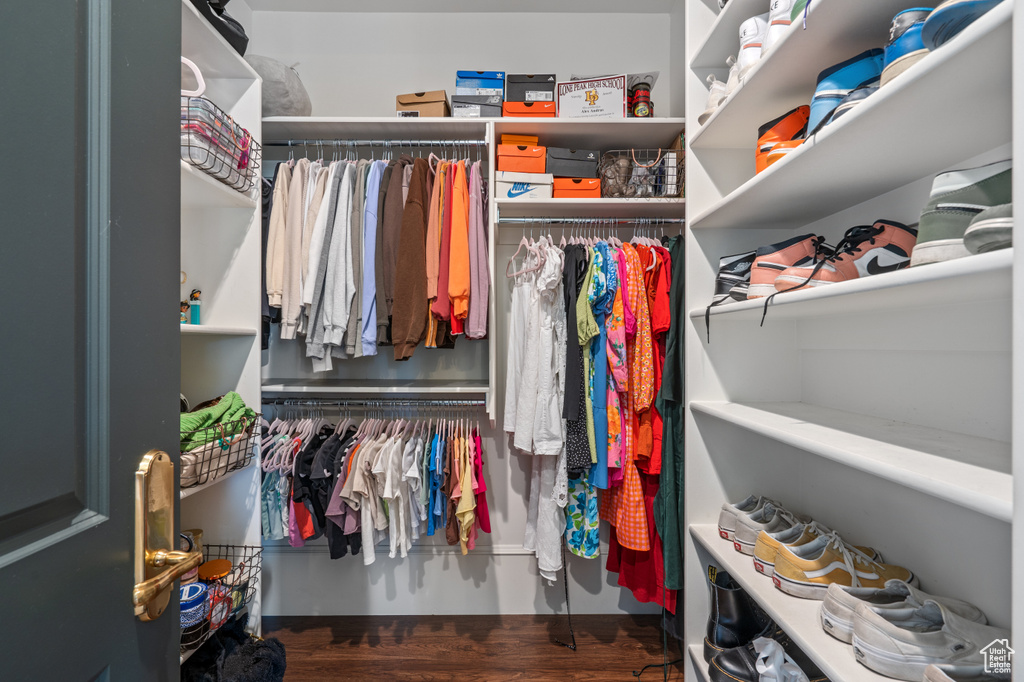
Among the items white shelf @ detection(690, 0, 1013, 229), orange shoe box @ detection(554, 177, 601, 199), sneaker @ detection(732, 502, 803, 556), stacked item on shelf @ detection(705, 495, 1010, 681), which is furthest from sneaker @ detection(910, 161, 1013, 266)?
orange shoe box @ detection(554, 177, 601, 199)

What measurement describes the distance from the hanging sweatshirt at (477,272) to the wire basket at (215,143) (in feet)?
2.51

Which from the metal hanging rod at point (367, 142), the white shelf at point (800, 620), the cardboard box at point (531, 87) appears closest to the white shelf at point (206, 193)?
the metal hanging rod at point (367, 142)

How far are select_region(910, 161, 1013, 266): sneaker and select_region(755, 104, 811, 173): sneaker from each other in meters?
0.44

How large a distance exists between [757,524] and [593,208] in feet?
4.22

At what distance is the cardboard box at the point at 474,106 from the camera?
193 cm

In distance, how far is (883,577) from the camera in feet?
3.55

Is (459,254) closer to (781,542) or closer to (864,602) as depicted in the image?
(781,542)

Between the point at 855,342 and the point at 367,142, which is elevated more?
the point at 367,142

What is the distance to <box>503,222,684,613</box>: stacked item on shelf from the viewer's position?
1711 millimetres

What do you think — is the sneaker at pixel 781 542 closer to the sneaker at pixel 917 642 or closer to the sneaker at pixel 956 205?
the sneaker at pixel 917 642

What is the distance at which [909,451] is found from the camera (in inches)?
33.8

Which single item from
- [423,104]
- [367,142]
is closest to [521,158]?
[423,104]

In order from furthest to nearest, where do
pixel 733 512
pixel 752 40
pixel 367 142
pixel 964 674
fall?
pixel 367 142, pixel 733 512, pixel 752 40, pixel 964 674

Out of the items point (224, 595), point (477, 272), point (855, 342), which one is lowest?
point (224, 595)
